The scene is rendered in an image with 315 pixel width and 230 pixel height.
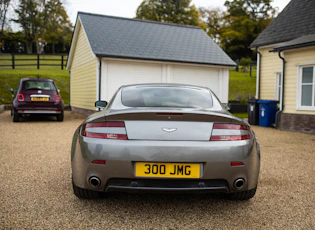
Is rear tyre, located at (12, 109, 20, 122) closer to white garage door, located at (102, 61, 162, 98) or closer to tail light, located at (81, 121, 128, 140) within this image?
white garage door, located at (102, 61, 162, 98)

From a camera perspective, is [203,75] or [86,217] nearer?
[86,217]

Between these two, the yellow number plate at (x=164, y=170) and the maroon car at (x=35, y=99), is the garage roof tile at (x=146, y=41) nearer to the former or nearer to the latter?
the maroon car at (x=35, y=99)

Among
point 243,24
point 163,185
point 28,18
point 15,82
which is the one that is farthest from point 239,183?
point 28,18

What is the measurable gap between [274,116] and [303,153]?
19.3 ft

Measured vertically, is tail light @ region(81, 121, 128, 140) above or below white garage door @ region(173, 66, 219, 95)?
below

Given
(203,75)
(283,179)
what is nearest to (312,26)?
(203,75)

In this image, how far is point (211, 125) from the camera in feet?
9.83

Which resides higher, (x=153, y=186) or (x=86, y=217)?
(x=153, y=186)

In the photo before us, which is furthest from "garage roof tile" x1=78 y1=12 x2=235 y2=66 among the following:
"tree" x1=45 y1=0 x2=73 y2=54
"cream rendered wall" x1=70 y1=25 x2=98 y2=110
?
"tree" x1=45 y1=0 x2=73 y2=54

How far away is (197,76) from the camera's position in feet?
55.6

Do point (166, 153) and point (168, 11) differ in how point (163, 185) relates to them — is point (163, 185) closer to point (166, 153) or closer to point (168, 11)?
point (166, 153)

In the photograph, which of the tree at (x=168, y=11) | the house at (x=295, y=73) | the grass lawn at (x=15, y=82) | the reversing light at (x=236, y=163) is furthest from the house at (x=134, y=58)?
the tree at (x=168, y=11)

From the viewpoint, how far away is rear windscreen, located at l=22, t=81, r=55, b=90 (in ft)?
39.9

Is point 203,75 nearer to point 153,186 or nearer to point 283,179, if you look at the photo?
point 283,179
